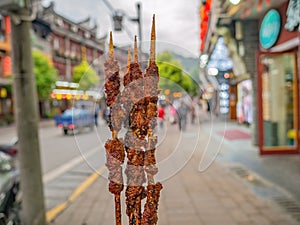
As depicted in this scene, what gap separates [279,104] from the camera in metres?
9.07

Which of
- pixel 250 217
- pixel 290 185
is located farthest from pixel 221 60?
pixel 250 217

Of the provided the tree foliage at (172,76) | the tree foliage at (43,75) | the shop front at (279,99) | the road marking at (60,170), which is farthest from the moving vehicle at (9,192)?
the tree foliage at (43,75)

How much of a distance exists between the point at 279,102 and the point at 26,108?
24.4 feet

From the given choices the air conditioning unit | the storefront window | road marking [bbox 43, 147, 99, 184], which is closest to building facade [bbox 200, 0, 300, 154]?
the storefront window

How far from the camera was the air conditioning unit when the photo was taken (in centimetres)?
351

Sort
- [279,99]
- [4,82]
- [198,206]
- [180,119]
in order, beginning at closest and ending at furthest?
[180,119], [198,206], [279,99], [4,82]

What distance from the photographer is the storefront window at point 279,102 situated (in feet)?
27.8

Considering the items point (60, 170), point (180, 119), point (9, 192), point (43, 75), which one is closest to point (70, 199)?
point (9, 192)

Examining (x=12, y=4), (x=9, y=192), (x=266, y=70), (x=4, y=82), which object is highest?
(x=4, y=82)

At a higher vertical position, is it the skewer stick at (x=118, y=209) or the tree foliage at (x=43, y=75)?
the tree foliage at (x=43, y=75)

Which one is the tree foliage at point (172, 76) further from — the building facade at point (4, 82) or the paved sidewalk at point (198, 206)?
the building facade at point (4, 82)

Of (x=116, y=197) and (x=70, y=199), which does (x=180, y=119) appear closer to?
(x=116, y=197)

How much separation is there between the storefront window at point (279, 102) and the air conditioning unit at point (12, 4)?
636 centimetres

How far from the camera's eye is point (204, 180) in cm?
633
